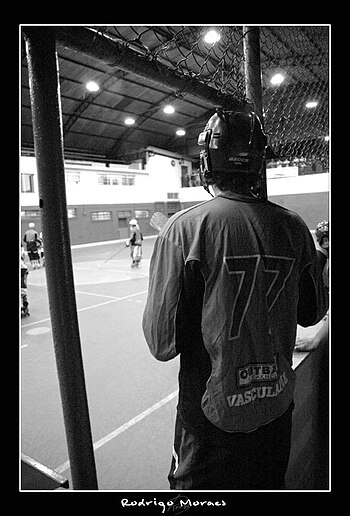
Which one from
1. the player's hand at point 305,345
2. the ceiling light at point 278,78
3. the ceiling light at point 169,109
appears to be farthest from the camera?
the ceiling light at point 169,109

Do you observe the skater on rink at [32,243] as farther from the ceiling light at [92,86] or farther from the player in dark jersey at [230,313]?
the player in dark jersey at [230,313]

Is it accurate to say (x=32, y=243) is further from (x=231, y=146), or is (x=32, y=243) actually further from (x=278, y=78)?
(x=231, y=146)

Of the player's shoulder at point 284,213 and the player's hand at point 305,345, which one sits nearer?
the player's shoulder at point 284,213

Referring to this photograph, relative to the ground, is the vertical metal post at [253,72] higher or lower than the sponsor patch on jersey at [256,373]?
higher

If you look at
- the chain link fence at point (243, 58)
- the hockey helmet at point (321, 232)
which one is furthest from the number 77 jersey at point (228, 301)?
the hockey helmet at point (321, 232)

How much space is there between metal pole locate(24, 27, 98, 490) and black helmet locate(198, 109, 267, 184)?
52 centimetres

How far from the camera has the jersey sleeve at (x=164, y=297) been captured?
1150mm

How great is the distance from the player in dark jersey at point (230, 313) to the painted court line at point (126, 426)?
68.8 inches

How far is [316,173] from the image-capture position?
22750 mm

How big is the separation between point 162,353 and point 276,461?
65 centimetres

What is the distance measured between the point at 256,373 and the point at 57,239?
806 mm

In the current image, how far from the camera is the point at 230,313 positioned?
3.83 ft

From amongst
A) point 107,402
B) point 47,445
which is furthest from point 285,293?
point 107,402
